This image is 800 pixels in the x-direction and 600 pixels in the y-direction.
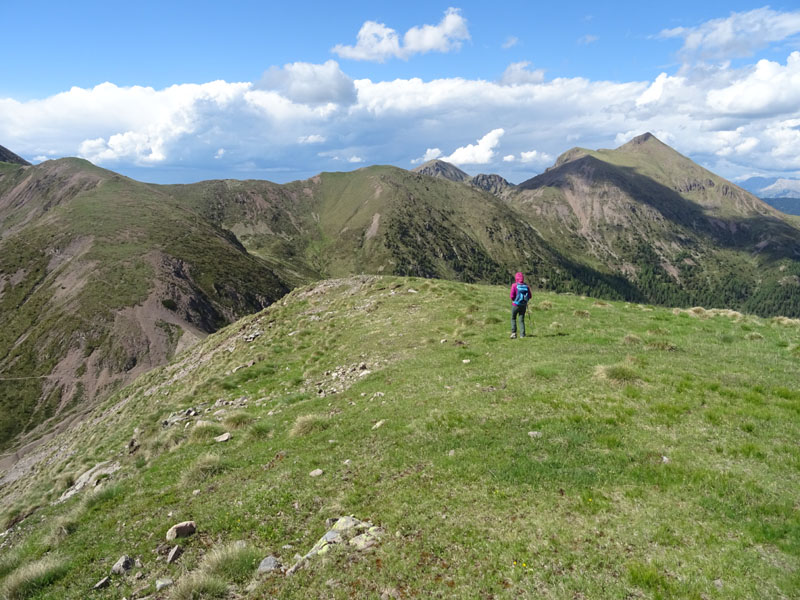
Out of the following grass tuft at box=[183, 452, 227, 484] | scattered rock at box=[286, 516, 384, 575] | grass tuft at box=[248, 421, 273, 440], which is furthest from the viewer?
grass tuft at box=[248, 421, 273, 440]

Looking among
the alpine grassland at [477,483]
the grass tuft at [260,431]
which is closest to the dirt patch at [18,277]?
the alpine grassland at [477,483]

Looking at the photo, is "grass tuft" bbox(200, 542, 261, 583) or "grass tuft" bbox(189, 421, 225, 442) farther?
"grass tuft" bbox(189, 421, 225, 442)

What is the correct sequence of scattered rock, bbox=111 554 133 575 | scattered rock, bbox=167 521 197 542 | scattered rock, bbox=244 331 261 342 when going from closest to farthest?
scattered rock, bbox=111 554 133 575 < scattered rock, bbox=167 521 197 542 < scattered rock, bbox=244 331 261 342

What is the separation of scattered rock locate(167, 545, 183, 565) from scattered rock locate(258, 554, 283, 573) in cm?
246

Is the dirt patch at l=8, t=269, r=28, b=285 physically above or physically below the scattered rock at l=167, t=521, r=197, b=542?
below

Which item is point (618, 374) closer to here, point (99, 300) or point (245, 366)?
point (245, 366)

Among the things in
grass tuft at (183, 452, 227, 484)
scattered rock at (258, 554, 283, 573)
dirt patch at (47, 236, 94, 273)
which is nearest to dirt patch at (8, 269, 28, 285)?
dirt patch at (47, 236, 94, 273)

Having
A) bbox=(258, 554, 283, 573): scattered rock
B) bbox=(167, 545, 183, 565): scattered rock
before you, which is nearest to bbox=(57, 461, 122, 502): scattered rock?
bbox=(167, 545, 183, 565): scattered rock

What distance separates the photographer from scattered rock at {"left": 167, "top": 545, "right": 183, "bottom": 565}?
912 centimetres

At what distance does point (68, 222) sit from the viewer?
172625 mm

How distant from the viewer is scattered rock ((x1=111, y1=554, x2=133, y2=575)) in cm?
907

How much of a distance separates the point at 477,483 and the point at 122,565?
28.4 feet

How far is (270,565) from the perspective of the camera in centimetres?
830

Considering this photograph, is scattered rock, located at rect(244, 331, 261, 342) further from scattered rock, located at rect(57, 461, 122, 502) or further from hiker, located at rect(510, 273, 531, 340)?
hiker, located at rect(510, 273, 531, 340)
